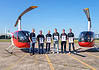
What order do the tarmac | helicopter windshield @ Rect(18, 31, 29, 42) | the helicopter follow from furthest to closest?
the helicopter
helicopter windshield @ Rect(18, 31, 29, 42)
the tarmac

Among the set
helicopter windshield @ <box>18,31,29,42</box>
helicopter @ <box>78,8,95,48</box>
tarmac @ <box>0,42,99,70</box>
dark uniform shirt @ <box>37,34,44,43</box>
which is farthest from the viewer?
helicopter @ <box>78,8,95,48</box>

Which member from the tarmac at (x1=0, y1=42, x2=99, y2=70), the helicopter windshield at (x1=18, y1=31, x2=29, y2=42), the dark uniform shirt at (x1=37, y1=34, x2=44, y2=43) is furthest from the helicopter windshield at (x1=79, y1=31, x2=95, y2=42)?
the helicopter windshield at (x1=18, y1=31, x2=29, y2=42)

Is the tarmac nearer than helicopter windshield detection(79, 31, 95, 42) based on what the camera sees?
Yes

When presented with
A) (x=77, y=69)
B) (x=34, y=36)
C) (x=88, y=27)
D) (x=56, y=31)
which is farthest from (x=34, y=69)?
(x=88, y=27)

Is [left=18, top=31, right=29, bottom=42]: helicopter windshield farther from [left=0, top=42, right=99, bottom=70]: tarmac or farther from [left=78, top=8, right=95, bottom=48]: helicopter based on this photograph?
[left=78, top=8, right=95, bottom=48]: helicopter

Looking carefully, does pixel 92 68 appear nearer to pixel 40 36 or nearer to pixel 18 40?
pixel 40 36

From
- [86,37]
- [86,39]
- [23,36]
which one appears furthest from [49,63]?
[86,37]

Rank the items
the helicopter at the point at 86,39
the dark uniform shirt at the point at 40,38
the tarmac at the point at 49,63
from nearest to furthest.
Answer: the tarmac at the point at 49,63, the dark uniform shirt at the point at 40,38, the helicopter at the point at 86,39

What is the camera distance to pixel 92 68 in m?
5.33

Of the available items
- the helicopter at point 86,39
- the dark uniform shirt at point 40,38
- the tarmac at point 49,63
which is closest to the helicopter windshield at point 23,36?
the dark uniform shirt at point 40,38

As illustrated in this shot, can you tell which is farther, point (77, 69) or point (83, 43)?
point (83, 43)

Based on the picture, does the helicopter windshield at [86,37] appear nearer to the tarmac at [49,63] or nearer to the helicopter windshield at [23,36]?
the tarmac at [49,63]

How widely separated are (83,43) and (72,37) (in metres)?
1.41

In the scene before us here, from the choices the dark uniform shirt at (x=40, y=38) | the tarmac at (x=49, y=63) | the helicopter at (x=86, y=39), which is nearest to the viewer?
the tarmac at (x=49, y=63)
